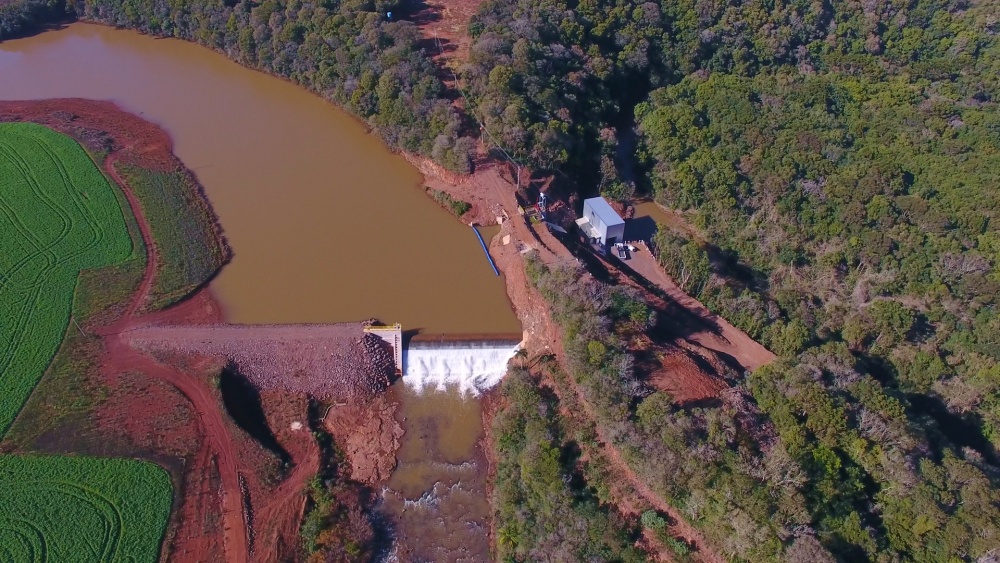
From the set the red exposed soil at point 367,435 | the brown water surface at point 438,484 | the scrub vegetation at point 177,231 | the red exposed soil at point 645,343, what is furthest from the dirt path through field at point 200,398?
the red exposed soil at point 645,343

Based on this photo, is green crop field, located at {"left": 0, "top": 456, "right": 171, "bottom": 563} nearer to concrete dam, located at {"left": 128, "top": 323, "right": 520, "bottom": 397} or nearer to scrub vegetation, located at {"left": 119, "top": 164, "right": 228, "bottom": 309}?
concrete dam, located at {"left": 128, "top": 323, "right": 520, "bottom": 397}

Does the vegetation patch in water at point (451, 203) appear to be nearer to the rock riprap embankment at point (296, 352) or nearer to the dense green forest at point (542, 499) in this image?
the rock riprap embankment at point (296, 352)

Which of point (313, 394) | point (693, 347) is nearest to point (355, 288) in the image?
point (313, 394)

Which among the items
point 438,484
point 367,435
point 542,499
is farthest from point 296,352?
point 542,499

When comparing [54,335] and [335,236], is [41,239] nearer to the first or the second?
[54,335]

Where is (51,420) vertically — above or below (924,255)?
below

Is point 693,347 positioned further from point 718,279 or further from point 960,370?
point 960,370
